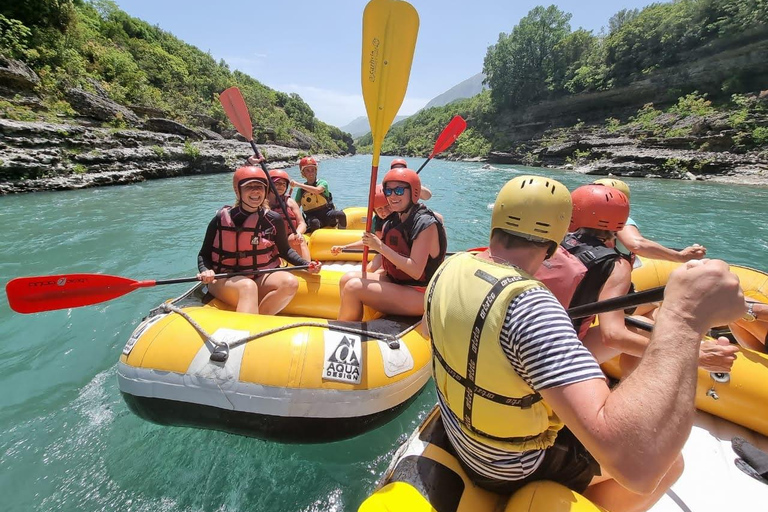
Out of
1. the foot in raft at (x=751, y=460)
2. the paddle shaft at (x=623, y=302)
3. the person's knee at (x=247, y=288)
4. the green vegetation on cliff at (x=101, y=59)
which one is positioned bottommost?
the foot in raft at (x=751, y=460)

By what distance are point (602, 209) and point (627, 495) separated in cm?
147

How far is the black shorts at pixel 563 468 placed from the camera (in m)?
1.34

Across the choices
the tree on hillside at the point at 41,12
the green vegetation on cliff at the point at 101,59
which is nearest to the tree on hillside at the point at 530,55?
the green vegetation on cliff at the point at 101,59

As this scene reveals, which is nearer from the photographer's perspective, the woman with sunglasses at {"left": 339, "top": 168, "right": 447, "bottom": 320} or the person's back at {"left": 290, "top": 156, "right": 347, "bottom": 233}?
the woman with sunglasses at {"left": 339, "top": 168, "right": 447, "bottom": 320}

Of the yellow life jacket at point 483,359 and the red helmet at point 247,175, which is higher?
the red helmet at point 247,175

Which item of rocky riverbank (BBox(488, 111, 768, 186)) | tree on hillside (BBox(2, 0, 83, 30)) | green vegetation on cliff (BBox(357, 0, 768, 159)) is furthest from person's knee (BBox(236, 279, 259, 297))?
green vegetation on cliff (BBox(357, 0, 768, 159))

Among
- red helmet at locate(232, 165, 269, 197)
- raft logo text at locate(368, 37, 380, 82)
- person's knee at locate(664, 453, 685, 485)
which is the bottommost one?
person's knee at locate(664, 453, 685, 485)

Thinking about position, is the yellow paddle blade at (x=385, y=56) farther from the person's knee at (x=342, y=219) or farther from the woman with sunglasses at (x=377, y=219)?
the person's knee at (x=342, y=219)

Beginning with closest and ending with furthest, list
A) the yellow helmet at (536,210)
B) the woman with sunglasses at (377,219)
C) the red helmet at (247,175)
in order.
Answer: the yellow helmet at (536,210), the red helmet at (247,175), the woman with sunglasses at (377,219)

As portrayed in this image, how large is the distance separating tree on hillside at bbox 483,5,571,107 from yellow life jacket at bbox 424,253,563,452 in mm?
48766

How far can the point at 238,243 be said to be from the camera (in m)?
3.34

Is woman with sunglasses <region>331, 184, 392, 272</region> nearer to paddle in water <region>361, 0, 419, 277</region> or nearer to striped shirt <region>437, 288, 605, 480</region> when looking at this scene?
paddle in water <region>361, 0, 419, 277</region>

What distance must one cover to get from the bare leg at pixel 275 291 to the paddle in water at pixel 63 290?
0.78ft

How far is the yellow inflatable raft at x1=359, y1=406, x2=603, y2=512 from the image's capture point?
1.23 m
